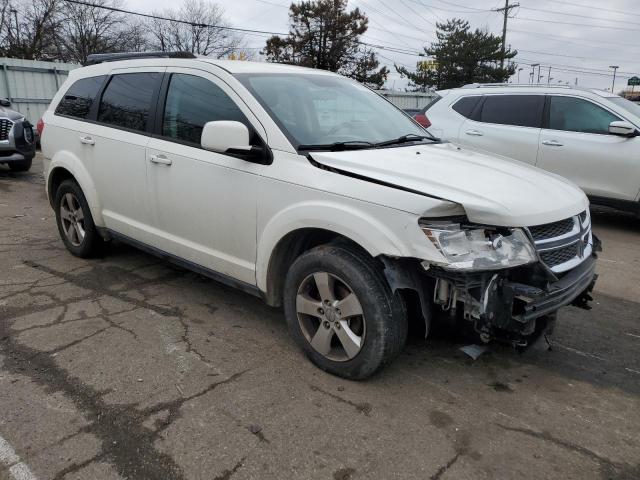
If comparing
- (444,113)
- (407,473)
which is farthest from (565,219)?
(444,113)

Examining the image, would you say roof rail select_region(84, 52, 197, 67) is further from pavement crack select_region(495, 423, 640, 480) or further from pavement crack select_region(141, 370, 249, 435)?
pavement crack select_region(495, 423, 640, 480)

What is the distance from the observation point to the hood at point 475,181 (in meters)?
2.61

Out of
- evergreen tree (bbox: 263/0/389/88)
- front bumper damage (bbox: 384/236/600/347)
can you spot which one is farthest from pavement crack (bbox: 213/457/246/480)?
evergreen tree (bbox: 263/0/389/88)

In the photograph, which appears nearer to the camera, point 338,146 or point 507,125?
point 338,146

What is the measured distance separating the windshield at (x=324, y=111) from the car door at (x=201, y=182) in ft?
0.65

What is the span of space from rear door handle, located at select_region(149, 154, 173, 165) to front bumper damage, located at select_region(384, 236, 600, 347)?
1.93 meters

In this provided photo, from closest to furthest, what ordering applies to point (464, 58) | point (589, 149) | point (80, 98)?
point (80, 98) < point (589, 149) < point (464, 58)

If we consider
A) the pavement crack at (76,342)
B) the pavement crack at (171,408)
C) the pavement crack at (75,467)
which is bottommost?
the pavement crack at (75,467)

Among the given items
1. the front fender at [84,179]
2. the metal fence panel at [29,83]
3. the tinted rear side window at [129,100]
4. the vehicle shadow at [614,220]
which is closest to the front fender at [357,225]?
the tinted rear side window at [129,100]

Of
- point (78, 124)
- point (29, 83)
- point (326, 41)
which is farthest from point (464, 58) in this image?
point (78, 124)

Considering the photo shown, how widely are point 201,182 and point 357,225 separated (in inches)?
53.1

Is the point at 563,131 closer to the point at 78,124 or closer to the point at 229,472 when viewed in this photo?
the point at 78,124

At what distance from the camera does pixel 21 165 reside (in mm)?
10438

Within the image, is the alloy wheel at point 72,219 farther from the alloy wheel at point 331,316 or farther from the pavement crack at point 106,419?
the alloy wheel at point 331,316
